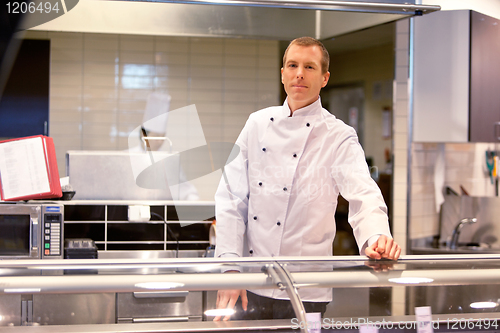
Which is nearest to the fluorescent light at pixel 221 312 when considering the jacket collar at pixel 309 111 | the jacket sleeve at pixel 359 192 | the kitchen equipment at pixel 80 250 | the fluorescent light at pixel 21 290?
the fluorescent light at pixel 21 290

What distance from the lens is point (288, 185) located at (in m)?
1.57

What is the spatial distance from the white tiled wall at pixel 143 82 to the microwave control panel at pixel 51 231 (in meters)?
2.20

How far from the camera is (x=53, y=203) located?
1897 mm

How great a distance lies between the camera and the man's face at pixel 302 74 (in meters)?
1.62

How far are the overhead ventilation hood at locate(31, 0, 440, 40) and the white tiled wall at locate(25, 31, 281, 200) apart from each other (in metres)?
1.20

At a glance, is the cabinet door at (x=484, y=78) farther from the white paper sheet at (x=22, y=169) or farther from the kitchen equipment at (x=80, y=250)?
the white paper sheet at (x=22, y=169)

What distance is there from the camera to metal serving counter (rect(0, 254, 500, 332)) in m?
0.90

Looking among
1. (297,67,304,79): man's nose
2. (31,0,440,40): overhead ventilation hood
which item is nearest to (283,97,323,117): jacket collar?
(297,67,304,79): man's nose

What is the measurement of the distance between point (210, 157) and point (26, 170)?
1029 mm

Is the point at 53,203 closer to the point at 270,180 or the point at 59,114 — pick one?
the point at 270,180

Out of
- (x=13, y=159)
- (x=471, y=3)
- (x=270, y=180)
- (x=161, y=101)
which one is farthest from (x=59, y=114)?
(x=471, y=3)

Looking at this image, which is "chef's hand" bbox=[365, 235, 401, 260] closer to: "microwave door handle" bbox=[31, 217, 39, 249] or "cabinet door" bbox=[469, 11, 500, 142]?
"microwave door handle" bbox=[31, 217, 39, 249]

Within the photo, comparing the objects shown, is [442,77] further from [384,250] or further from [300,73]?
[384,250]

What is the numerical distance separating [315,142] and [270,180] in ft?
0.74
